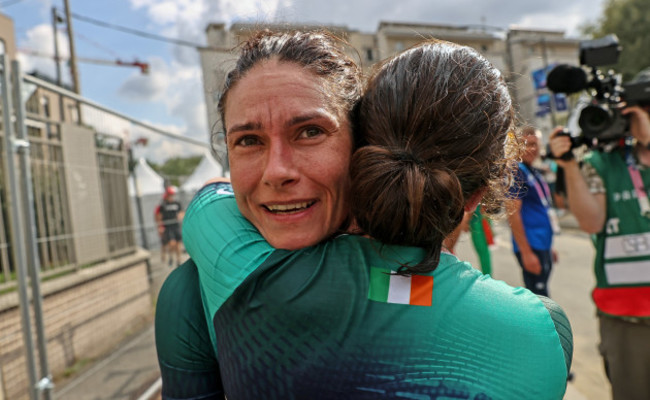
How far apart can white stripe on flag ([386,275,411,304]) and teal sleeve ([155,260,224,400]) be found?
525 mm

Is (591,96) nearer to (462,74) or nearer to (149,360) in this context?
(462,74)

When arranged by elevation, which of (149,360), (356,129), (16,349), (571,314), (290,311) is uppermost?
(356,129)

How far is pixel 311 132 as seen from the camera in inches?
37.6

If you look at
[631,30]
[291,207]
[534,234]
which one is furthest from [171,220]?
[631,30]

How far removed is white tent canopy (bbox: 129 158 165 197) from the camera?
3.75m

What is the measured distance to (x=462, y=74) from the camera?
929 mm

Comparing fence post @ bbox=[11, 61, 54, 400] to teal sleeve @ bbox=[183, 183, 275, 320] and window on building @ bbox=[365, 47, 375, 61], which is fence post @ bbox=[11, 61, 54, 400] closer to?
teal sleeve @ bbox=[183, 183, 275, 320]

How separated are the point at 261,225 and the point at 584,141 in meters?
2.19

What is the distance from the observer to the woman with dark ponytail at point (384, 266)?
2.66 ft

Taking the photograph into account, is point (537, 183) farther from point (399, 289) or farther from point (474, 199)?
point (399, 289)

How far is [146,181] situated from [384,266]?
3.49 metres

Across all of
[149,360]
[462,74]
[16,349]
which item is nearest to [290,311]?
[462,74]

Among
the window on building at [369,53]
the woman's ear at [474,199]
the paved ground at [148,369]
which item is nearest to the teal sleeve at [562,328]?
the woman's ear at [474,199]

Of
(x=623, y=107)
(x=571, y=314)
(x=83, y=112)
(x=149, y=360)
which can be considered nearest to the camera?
(x=623, y=107)
